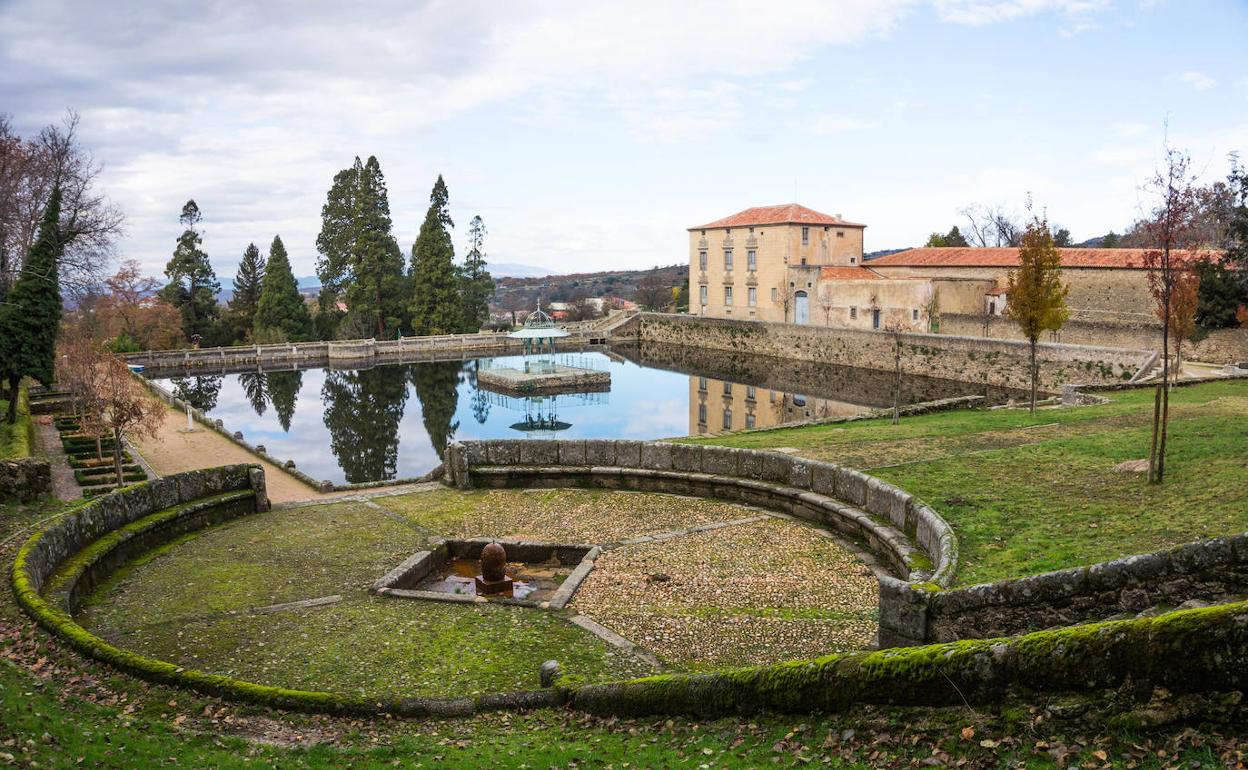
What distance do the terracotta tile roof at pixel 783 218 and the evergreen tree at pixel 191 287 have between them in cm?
3758

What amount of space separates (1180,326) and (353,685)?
25484mm

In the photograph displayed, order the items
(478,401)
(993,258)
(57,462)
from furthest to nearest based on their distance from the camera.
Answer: (993,258) < (478,401) < (57,462)

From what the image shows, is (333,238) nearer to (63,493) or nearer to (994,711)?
(63,493)

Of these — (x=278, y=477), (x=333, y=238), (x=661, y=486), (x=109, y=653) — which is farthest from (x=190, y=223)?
(x=109, y=653)

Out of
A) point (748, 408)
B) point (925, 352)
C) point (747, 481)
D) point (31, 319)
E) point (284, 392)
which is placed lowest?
point (748, 408)

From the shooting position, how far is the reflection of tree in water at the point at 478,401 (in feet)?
123

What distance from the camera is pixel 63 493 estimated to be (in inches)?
706

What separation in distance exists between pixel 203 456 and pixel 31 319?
6278 mm

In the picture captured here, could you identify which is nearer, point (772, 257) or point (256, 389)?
point (256, 389)

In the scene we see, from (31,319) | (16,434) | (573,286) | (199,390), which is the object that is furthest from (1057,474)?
(573,286)

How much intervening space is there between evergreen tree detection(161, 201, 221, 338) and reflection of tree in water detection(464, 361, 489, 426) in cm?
2183

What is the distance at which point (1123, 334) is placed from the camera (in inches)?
1487

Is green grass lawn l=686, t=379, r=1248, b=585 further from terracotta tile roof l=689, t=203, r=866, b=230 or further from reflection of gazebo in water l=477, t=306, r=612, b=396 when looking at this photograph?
terracotta tile roof l=689, t=203, r=866, b=230

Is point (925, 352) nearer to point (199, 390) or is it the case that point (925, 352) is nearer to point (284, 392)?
point (284, 392)
